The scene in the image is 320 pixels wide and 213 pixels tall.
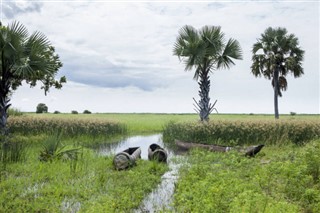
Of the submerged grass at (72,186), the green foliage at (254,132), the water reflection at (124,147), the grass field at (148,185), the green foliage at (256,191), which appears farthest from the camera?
the green foliage at (254,132)

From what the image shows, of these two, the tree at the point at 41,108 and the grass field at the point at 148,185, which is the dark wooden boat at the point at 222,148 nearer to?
the grass field at the point at 148,185

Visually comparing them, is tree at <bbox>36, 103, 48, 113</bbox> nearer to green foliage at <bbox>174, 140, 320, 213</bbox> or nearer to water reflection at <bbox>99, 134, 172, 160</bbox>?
water reflection at <bbox>99, 134, 172, 160</bbox>

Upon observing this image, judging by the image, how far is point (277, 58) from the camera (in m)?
37.9

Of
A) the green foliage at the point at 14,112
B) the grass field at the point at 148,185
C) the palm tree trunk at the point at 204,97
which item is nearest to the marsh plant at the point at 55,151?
the grass field at the point at 148,185

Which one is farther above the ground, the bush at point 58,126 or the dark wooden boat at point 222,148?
the bush at point 58,126

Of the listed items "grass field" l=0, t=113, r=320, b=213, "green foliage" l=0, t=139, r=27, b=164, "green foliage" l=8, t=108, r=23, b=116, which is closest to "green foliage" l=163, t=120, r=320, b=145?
"grass field" l=0, t=113, r=320, b=213

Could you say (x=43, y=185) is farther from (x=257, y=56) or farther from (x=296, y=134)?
(x=257, y=56)

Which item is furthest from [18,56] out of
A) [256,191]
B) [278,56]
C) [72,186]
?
[278,56]

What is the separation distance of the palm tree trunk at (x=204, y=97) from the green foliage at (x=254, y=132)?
12.5 feet

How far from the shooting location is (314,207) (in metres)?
7.35

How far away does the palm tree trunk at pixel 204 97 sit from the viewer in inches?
985

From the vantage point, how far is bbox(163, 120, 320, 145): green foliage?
66.2ft

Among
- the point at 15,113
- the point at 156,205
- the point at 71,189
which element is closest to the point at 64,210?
the point at 71,189

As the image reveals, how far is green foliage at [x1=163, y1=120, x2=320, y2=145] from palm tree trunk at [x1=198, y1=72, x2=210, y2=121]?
3.82 metres
